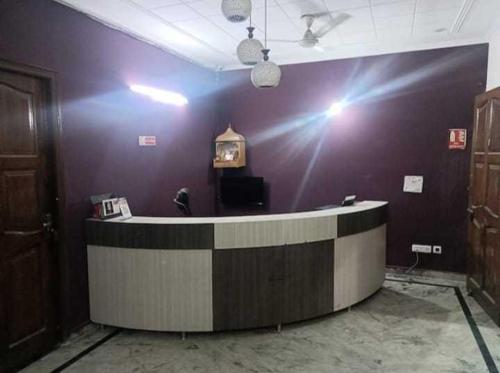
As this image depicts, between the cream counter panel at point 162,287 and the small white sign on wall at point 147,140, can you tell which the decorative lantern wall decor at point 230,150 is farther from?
the cream counter panel at point 162,287

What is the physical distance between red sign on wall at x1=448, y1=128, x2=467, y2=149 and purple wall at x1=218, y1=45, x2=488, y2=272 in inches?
2.8

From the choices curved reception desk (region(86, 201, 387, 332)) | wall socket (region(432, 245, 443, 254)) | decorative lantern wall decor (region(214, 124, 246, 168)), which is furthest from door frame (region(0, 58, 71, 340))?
wall socket (region(432, 245, 443, 254))

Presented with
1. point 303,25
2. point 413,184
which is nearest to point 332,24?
point 303,25

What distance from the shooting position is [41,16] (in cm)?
285

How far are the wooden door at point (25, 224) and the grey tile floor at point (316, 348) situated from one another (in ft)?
0.70

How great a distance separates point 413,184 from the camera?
4684mm

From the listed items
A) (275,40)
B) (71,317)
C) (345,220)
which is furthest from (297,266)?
(275,40)

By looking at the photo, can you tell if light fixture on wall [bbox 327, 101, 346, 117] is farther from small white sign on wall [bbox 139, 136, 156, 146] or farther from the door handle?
the door handle

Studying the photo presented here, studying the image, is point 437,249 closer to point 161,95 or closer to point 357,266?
point 357,266

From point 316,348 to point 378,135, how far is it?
2.95m

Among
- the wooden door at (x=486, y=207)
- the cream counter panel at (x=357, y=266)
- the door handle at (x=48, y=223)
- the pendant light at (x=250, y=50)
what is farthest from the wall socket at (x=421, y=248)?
the door handle at (x=48, y=223)

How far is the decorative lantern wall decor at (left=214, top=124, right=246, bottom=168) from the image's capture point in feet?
17.4

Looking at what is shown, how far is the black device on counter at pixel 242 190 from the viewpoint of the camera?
17.6 feet

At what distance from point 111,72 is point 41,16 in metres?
0.82
